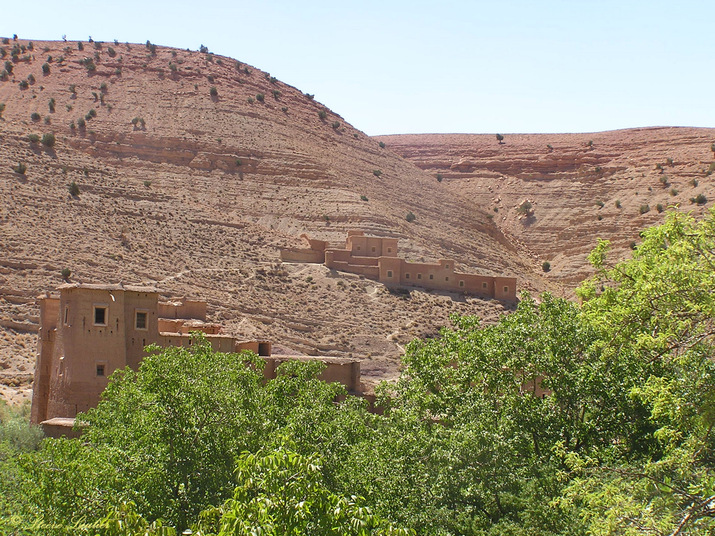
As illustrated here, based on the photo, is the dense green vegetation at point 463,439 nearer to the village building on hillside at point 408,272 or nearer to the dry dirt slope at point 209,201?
A: the dry dirt slope at point 209,201

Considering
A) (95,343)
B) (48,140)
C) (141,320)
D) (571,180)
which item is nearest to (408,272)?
(141,320)

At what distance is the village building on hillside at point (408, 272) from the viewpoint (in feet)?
164

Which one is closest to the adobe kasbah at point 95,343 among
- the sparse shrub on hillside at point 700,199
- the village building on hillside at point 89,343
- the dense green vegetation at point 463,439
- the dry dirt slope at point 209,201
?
the village building on hillside at point 89,343

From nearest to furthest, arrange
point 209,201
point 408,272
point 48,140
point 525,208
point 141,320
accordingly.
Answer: point 141,320
point 408,272
point 48,140
point 209,201
point 525,208

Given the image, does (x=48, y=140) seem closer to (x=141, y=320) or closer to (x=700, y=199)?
(x=141, y=320)

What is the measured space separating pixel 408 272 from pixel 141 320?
977 inches

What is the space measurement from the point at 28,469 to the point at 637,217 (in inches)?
2598

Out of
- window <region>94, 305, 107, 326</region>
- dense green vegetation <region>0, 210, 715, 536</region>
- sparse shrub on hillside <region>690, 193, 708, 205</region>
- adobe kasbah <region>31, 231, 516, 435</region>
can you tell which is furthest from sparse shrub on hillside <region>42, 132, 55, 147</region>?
sparse shrub on hillside <region>690, 193, 708, 205</region>

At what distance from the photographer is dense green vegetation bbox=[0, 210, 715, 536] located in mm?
12148

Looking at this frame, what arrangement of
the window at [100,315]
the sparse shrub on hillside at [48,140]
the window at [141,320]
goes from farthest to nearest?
1. the sparse shrub on hillside at [48,140]
2. the window at [141,320]
3. the window at [100,315]

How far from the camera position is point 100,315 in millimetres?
26688

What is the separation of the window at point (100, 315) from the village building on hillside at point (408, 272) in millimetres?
24060

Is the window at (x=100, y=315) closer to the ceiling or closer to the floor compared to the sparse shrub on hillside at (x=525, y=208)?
closer to the floor

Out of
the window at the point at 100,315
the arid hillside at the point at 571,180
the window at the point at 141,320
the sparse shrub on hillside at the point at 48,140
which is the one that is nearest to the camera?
the window at the point at 100,315
